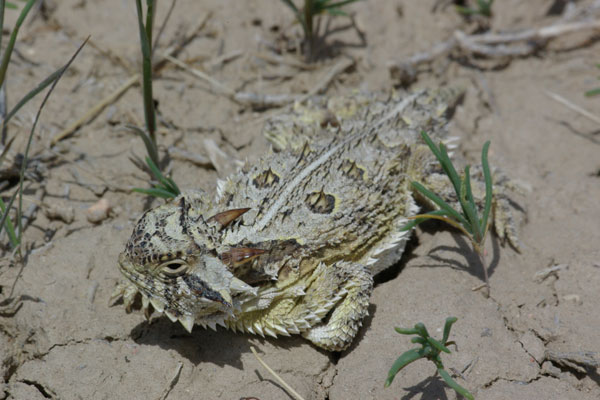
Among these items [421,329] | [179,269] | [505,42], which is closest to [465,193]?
[421,329]

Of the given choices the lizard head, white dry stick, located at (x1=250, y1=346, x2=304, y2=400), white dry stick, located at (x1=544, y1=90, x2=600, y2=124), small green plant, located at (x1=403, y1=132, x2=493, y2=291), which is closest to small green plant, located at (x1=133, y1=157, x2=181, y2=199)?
the lizard head

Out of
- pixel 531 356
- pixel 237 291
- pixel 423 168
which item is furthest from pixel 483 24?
pixel 237 291

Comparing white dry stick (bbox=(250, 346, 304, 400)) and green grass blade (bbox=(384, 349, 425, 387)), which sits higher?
green grass blade (bbox=(384, 349, 425, 387))

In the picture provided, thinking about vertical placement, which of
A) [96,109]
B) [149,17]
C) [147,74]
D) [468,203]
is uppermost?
[149,17]

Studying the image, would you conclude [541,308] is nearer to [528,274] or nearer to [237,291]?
[528,274]

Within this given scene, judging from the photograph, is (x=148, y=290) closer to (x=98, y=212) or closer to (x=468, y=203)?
(x=98, y=212)

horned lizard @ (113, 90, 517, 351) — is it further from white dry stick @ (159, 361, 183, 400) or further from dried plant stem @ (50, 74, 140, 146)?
dried plant stem @ (50, 74, 140, 146)
